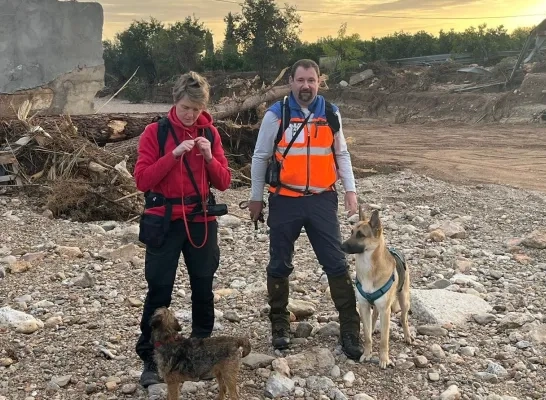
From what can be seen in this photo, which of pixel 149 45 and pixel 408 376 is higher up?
pixel 149 45

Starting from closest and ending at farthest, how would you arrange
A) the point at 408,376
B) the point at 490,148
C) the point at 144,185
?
the point at 144,185 → the point at 408,376 → the point at 490,148

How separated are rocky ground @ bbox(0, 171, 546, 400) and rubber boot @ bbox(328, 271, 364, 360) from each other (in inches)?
4.9

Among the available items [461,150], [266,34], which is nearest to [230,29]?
[266,34]

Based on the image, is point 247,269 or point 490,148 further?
point 490,148

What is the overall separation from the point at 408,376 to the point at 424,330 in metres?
0.83

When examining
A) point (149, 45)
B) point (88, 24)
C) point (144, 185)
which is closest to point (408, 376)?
point (144, 185)

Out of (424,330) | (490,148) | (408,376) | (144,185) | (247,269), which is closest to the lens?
(144,185)

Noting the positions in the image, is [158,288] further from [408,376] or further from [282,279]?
[408,376]

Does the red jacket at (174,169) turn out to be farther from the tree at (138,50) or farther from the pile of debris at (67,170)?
the tree at (138,50)

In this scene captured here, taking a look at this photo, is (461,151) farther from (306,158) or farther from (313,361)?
Answer: (313,361)

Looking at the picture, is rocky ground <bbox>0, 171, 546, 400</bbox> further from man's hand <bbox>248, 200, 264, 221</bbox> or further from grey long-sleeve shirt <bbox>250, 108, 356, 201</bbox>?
grey long-sleeve shirt <bbox>250, 108, 356, 201</bbox>

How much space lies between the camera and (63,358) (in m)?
4.80

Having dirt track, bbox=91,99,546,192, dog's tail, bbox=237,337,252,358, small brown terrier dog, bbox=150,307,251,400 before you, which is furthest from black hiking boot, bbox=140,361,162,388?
dirt track, bbox=91,99,546,192

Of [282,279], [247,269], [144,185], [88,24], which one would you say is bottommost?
[247,269]
